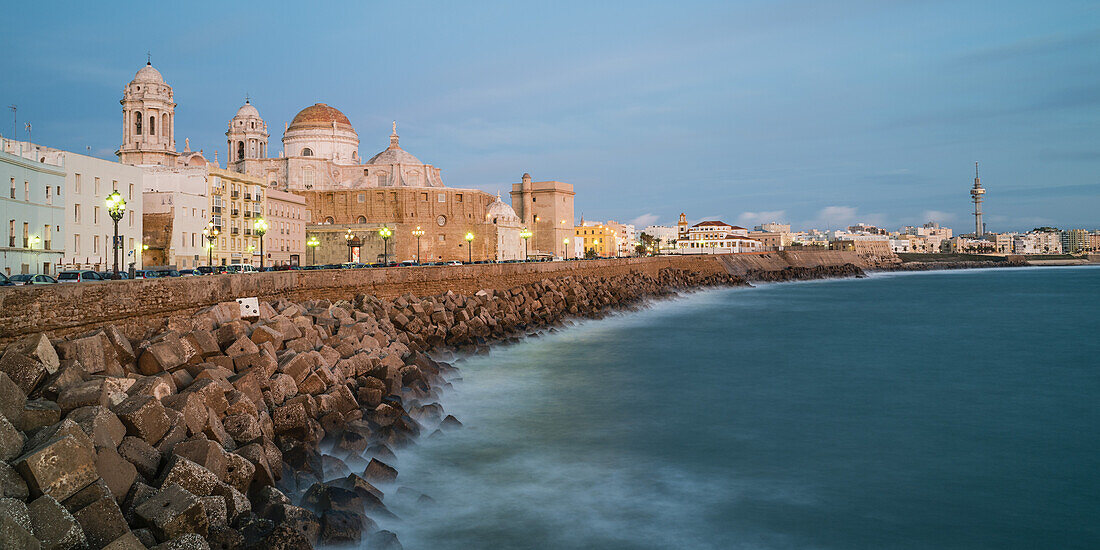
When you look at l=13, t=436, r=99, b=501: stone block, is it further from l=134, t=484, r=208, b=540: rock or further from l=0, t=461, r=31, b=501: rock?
l=134, t=484, r=208, b=540: rock

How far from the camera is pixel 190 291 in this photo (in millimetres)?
14938

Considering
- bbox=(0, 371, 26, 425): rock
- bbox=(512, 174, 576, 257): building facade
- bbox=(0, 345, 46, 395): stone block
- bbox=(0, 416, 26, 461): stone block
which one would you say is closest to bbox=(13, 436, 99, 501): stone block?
Answer: bbox=(0, 416, 26, 461): stone block

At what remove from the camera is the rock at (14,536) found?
5121 mm

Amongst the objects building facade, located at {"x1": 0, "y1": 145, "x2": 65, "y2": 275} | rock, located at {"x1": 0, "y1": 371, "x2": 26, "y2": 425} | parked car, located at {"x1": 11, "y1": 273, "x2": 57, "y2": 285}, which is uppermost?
building facade, located at {"x1": 0, "y1": 145, "x2": 65, "y2": 275}

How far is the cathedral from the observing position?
194ft

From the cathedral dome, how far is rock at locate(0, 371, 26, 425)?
61.3m

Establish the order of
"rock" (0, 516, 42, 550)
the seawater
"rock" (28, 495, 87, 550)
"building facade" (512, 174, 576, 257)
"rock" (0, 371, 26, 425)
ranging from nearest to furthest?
1. "rock" (0, 516, 42, 550)
2. "rock" (28, 495, 87, 550)
3. "rock" (0, 371, 26, 425)
4. the seawater
5. "building facade" (512, 174, 576, 257)

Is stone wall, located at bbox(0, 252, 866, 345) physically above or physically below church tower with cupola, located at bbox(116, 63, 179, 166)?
below

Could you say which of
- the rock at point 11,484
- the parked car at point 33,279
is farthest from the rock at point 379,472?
the parked car at point 33,279

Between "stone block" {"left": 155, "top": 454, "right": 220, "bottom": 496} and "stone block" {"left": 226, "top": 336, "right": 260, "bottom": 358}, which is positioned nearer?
"stone block" {"left": 155, "top": 454, "right": 220, "bottom": 496}

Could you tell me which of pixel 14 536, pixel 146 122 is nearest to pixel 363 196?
pixel 146 122

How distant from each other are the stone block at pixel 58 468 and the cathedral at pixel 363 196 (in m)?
51.3

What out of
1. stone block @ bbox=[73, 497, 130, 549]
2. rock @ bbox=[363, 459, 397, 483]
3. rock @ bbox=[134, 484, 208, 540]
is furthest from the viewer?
rock @ bbox=[363, 459, 397, 483]

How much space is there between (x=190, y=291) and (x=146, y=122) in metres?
42.1
